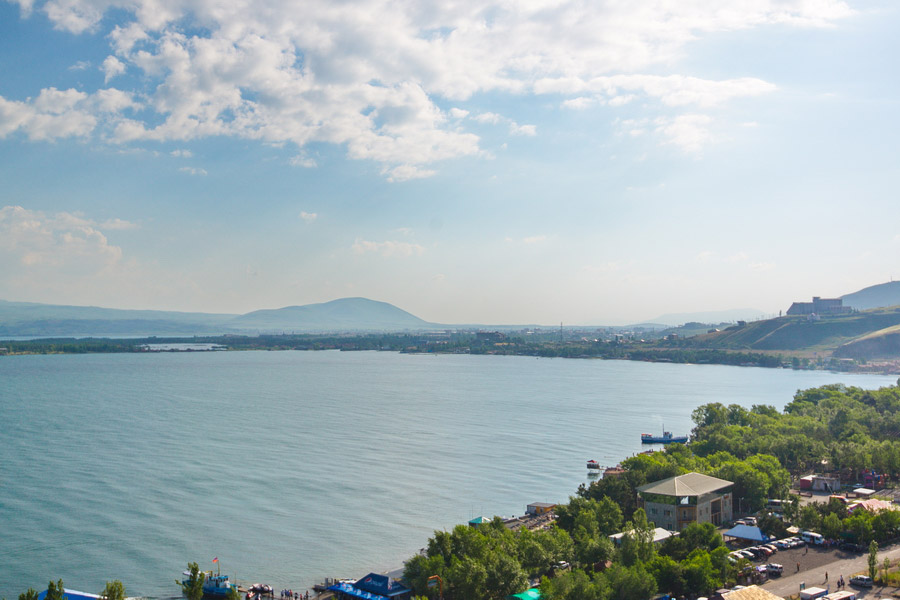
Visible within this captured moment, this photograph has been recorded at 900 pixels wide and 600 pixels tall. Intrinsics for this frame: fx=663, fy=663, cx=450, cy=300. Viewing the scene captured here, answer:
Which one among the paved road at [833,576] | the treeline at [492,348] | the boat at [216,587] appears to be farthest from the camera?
the treeline at [492,348]

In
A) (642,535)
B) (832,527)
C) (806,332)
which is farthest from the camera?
(806,332)

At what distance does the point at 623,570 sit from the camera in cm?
1270

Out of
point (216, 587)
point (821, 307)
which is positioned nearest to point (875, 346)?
point (821, 307)

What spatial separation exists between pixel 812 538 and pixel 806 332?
9632 centimetres

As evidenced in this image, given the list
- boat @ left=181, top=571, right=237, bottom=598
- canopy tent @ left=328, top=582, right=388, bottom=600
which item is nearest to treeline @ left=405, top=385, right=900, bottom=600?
canopy tent @ left=328, top=582, right=388, bottom=600

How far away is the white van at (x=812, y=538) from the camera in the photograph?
1656 centimetres

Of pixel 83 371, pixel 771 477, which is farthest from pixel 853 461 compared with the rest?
pixel 83 371

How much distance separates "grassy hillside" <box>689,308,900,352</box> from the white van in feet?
287

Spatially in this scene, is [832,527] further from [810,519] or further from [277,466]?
[277,466]

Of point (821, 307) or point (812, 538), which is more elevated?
point (821, 307)

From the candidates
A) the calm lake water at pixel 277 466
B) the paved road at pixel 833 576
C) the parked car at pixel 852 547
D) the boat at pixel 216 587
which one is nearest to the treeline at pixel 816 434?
the calm lake water at pixel 277 466

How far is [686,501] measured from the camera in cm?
1759

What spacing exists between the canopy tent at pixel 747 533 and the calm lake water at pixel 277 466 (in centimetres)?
706

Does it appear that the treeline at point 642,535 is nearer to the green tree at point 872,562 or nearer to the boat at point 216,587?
the green tree at point 872,562
